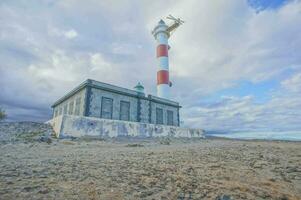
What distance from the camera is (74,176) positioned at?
2.67m

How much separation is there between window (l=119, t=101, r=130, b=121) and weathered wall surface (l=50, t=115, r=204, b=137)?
4.48 m

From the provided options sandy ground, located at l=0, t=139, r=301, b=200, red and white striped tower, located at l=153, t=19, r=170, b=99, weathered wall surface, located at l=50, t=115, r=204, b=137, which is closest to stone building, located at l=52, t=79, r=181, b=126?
red and white striped tower, located at l=153, t=19, r=170, b=99

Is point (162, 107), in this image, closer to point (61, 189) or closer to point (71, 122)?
point (71, 122)

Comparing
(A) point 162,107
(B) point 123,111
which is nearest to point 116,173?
(B) point 123,111

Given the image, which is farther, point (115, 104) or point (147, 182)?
point (115, 104)

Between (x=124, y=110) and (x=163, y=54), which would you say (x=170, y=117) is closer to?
(x=124, y=110)

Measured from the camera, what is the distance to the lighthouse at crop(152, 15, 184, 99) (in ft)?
77.6

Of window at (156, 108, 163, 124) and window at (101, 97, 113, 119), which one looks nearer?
window at (101, 97, 113, 119)

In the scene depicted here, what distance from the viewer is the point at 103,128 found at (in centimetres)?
1154

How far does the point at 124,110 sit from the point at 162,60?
9227mm

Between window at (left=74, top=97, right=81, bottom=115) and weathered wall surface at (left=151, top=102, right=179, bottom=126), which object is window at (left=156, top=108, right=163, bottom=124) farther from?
window at (left=74, top=97, right=81, bottom=115)

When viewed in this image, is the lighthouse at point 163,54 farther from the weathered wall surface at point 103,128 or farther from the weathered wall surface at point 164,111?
the weathered wall surface at point 103,128

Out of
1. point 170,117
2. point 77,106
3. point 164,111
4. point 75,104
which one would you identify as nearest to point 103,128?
point 77,106

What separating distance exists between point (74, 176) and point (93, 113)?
14.0m
